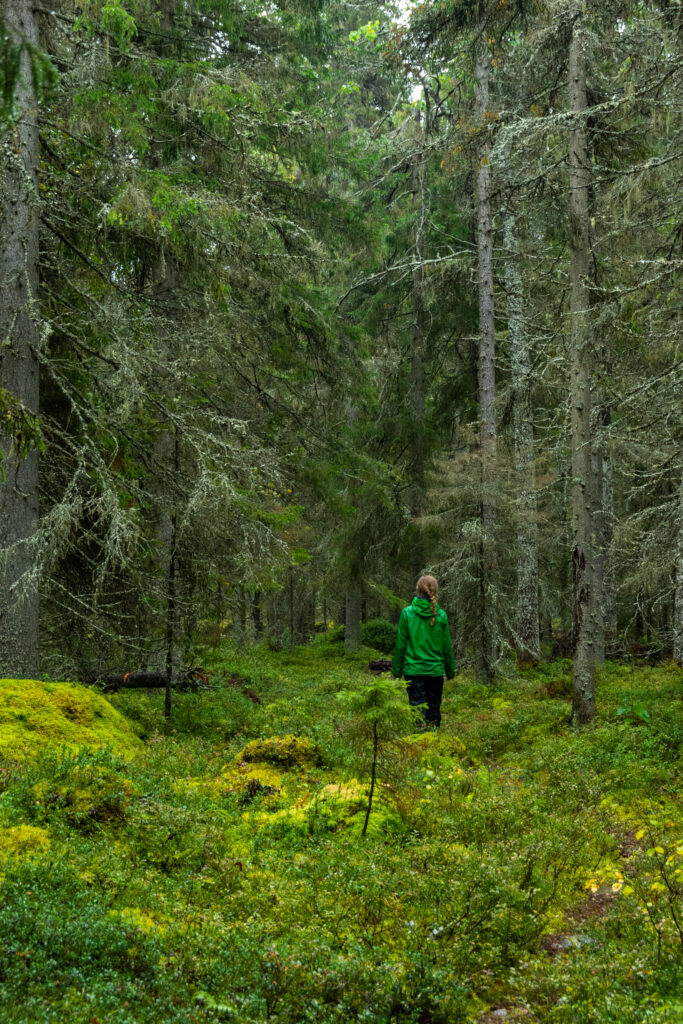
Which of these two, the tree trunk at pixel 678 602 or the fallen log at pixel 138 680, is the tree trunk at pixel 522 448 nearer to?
the tree trunk at pixel 678 602

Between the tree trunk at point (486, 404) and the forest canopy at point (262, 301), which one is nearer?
the forest canopy at point (262, 301)

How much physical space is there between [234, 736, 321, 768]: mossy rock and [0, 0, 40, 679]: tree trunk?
2778 mm

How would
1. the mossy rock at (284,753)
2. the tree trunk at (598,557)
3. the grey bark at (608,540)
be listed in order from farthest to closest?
1. the grey bark at (608,540)
2. the tree trunk at (598,557)
3. the mossy rock at (284,753)

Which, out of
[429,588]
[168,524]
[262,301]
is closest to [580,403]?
[429,588]

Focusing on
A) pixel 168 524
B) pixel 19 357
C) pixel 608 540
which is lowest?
pixel 168 524

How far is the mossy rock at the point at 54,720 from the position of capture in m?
6.23

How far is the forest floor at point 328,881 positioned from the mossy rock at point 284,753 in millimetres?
23

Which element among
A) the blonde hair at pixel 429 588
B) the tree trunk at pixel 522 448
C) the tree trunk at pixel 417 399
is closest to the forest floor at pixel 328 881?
the blonde hair at pixel 429 588

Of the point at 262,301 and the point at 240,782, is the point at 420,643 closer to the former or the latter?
the point at 240,782

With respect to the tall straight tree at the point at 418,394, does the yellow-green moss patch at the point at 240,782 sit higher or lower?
lower

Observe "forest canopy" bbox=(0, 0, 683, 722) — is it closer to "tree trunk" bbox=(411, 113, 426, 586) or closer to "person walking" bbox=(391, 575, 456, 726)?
"tree trunk" bbox=(411, 113, 426, 586)

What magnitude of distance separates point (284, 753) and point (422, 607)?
219 centimetres

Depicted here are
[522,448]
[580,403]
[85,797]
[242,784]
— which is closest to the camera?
[85,797]

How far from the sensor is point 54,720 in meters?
6.83
